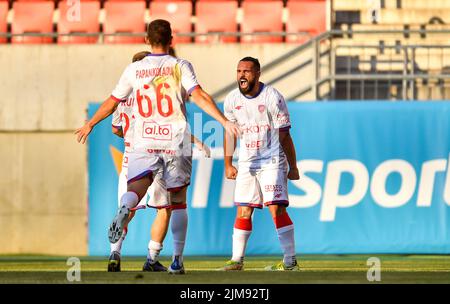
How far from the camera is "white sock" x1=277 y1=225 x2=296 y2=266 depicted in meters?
10.8

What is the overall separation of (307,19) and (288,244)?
8.92 meters

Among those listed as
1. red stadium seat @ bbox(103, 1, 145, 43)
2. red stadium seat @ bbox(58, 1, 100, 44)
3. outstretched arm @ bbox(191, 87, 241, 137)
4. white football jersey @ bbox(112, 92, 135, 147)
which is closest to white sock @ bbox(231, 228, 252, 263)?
white football jersey @ bbox(112, 92, 135, 147)

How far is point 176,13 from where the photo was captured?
19391 mm

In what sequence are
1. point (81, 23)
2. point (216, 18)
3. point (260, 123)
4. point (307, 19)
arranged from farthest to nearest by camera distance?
point (81, 23), point (216, 18), point (307, 19), point (260, 123)

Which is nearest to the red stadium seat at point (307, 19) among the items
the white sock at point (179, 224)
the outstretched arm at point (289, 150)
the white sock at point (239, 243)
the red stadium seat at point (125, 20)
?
the red stadium seat at point (125, 20)

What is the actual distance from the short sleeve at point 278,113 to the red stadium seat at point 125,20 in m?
8.62

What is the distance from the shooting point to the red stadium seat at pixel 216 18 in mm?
19391

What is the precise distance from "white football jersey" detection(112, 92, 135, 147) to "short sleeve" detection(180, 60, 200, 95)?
1.42 metres

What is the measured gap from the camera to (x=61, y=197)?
60.3ft

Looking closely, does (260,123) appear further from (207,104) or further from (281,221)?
(207,104)

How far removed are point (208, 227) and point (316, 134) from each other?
1.99 metres

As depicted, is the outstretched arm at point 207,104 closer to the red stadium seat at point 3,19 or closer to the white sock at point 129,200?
the white sock at point 129,200

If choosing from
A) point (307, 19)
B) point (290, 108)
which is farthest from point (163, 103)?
point (307, 19)
